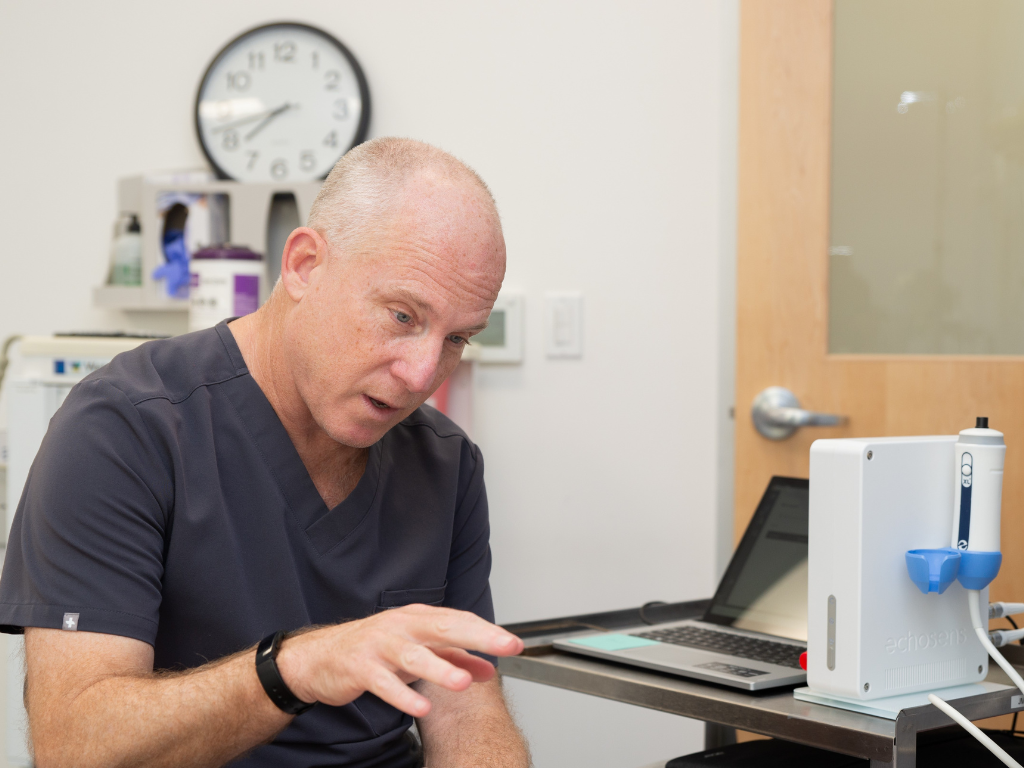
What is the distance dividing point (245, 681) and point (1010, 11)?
5.53 feet

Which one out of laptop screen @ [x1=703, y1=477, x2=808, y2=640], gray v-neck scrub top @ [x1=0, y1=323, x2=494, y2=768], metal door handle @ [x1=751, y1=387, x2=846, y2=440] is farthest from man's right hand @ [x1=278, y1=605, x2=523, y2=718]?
metal door handle @ [x1=751, y1=387, x2=846, y2=440]

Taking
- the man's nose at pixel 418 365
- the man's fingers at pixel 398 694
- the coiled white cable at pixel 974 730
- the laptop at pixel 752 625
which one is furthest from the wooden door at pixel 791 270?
the man's fingers at pixel 398 694

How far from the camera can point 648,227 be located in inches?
78.5

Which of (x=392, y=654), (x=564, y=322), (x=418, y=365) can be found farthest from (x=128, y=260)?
(x=392, y=654)

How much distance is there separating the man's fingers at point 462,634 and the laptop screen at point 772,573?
627mm

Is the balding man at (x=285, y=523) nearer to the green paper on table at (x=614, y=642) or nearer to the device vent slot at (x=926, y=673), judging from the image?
the green paper on table at (x=614, y=642)

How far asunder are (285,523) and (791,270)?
3.79 feet

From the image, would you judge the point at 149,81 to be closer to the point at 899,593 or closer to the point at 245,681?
the point at 245,681

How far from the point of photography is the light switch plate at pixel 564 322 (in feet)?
6.58

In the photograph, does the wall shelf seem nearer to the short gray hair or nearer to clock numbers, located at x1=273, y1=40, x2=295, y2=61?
clock numbers, located at x1=273, y1=40, x2=295, y2=61

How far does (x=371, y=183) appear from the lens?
104cm

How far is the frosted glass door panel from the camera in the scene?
178 cm

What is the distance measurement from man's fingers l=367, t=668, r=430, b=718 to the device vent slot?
483 mm

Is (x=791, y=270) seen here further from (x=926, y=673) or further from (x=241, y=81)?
(x=241, y=81)
